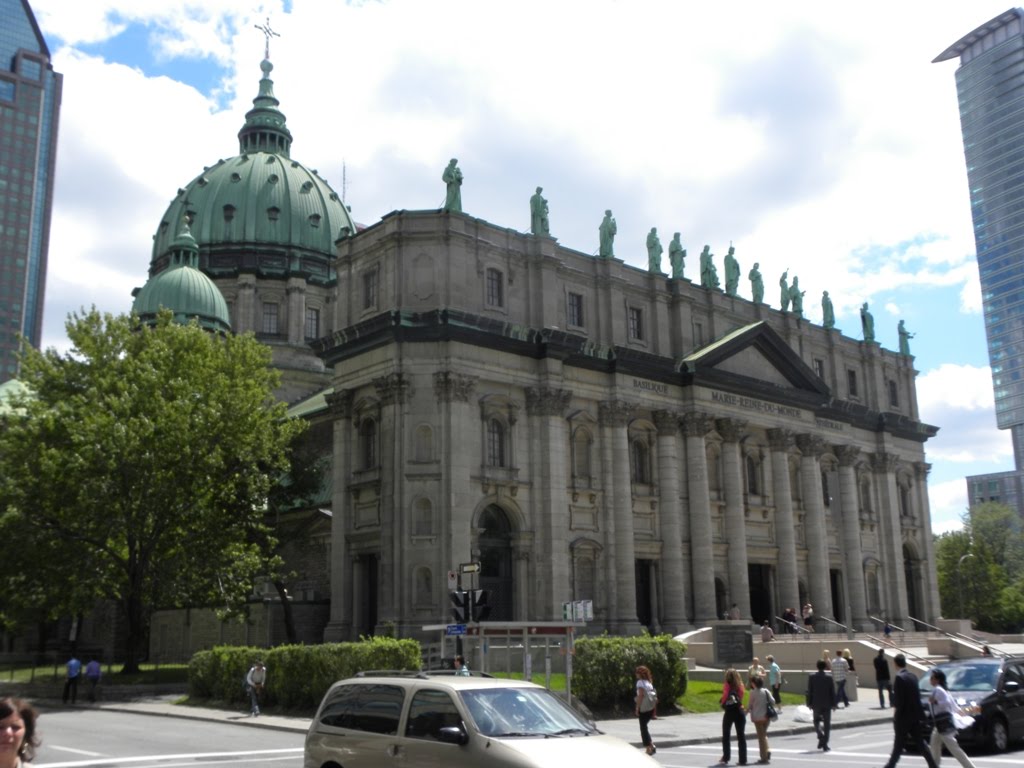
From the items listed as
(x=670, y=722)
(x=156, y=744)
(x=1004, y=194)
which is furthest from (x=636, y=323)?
(x=1004, y=194)

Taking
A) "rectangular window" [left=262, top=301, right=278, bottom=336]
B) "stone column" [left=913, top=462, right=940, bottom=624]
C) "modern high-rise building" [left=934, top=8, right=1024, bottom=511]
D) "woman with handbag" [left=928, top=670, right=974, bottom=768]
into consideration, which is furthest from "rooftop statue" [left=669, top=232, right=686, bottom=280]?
"modern high-rise building" [left=934, top=8, right=1024, bottom=511]

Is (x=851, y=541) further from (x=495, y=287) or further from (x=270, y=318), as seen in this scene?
(x=270, y=318)

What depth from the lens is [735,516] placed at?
5653 cm

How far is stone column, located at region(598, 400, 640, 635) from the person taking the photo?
50.2 meters

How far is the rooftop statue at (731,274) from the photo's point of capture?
61.6 m

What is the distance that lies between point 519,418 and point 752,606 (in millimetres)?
19436

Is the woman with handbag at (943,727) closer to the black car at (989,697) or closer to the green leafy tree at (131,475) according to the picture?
the black car at (989,697)

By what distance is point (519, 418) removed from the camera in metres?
49.7

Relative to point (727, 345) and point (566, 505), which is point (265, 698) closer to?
point (566, 505)

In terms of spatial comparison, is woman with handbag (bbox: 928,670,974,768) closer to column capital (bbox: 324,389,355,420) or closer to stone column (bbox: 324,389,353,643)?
stone column (bbox: 324,389,353,643)

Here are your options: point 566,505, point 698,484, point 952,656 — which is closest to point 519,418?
point 566,505

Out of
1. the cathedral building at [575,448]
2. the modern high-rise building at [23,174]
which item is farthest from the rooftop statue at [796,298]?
the modern high-rise building at [23,174]

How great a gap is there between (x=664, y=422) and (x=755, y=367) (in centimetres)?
859

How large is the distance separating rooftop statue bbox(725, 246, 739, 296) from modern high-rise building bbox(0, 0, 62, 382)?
128 m
